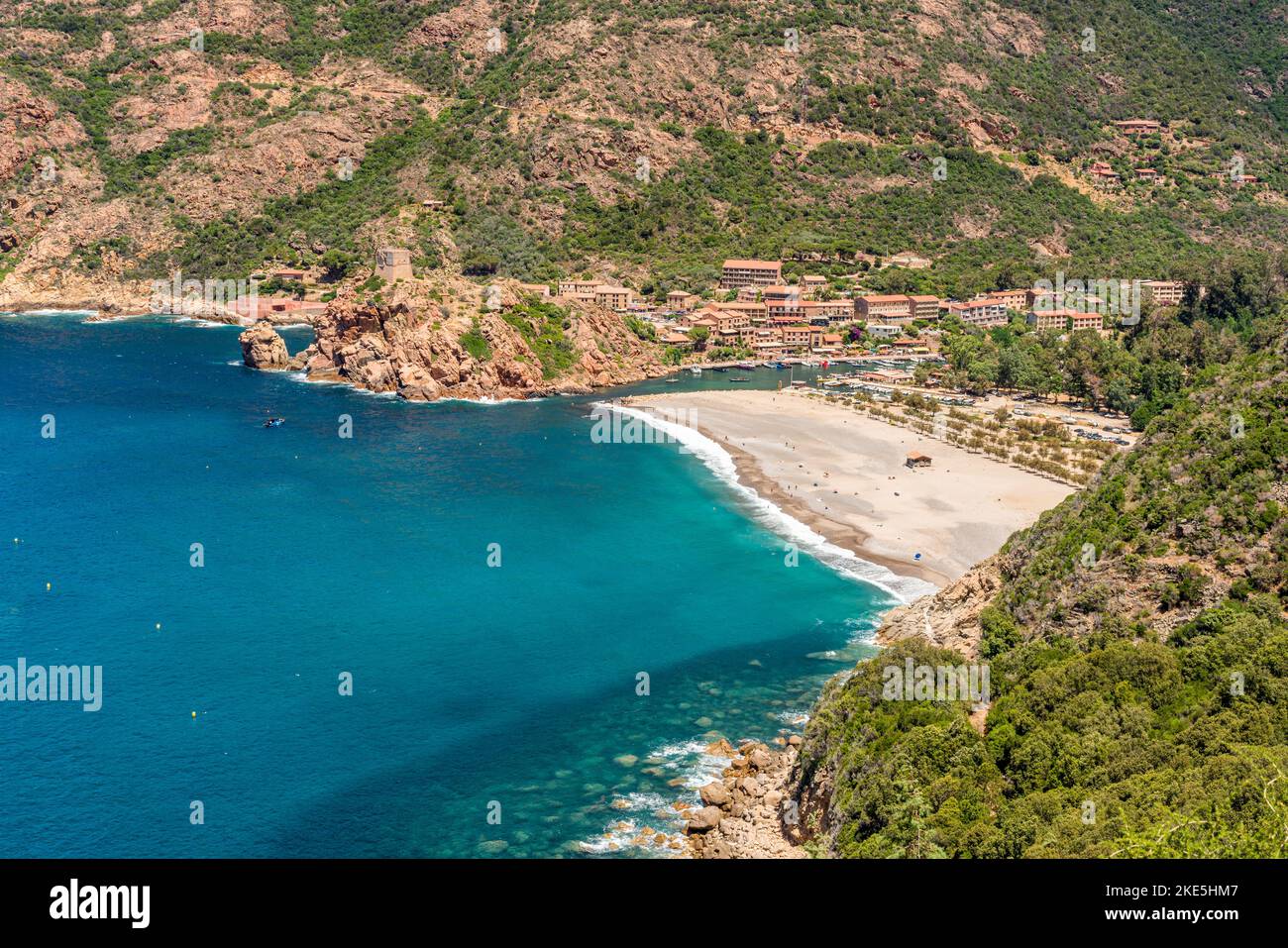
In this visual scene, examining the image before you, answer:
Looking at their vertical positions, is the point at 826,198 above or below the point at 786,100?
below

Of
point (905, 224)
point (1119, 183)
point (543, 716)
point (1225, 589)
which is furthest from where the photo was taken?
point (1119, 183)

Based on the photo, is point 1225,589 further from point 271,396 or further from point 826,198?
point 826,198

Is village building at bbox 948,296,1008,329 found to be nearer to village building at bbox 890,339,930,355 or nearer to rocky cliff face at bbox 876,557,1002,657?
village building at bbox 890,339,930,355

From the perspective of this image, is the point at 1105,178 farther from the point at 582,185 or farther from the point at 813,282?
the point at 582,185

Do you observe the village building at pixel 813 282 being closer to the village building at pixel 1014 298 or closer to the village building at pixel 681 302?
the village building at pixel 681 302

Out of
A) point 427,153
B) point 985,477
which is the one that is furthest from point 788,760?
point 427,153

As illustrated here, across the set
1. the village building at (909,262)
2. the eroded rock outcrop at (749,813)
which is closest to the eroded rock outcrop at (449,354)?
the village building at (909,262)

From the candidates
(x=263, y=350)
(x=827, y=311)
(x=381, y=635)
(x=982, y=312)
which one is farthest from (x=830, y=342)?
(x=381, y=635)
